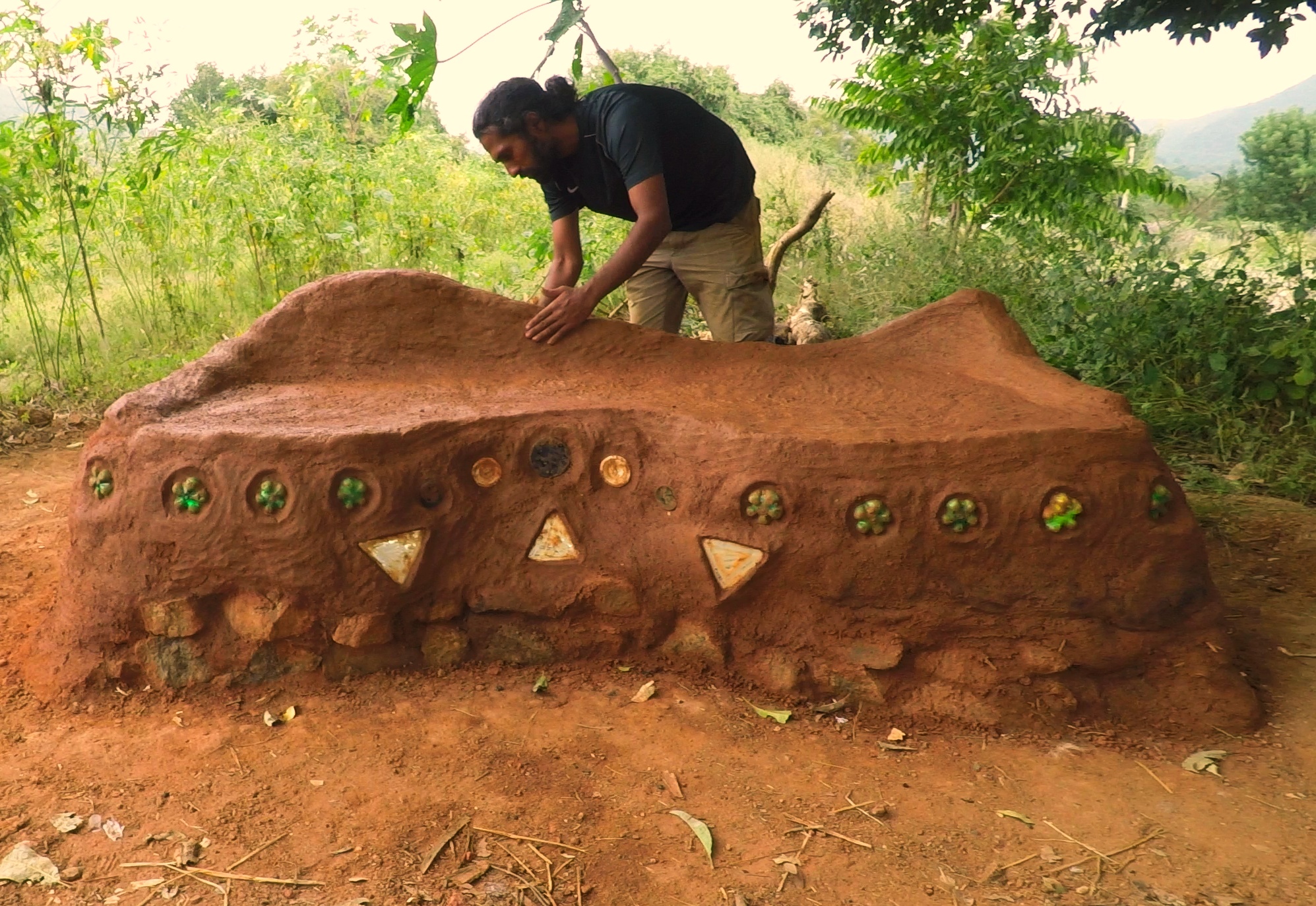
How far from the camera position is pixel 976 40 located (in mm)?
6082

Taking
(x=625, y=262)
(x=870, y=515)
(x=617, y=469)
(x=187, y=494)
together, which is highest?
(x=625, y=262)

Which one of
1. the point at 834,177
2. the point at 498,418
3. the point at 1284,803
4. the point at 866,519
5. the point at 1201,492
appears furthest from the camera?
the point at 834,177

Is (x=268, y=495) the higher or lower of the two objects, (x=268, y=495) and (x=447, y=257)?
the lower

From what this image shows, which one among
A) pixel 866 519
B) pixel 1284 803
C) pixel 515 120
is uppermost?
pixel 515 120

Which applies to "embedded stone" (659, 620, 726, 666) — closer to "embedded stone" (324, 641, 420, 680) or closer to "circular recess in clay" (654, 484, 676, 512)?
"circular recess in clay" (654, 484, 676, 512)

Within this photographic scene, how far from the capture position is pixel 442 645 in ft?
9.34

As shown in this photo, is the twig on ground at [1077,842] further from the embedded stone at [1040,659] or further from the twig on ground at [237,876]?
the twig on ground at [237,876]

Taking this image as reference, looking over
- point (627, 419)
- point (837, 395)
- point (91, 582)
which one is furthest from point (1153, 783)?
point (91, 582)

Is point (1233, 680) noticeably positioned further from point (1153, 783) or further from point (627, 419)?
point (627, 419)

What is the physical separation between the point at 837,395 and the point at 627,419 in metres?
0.70

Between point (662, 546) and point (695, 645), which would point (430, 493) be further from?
point (695, 645)

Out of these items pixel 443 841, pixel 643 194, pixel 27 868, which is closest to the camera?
pixel 27 868

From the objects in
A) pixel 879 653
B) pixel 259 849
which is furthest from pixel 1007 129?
pixel 259 849

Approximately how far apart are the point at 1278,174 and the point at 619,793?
6.43 meters
